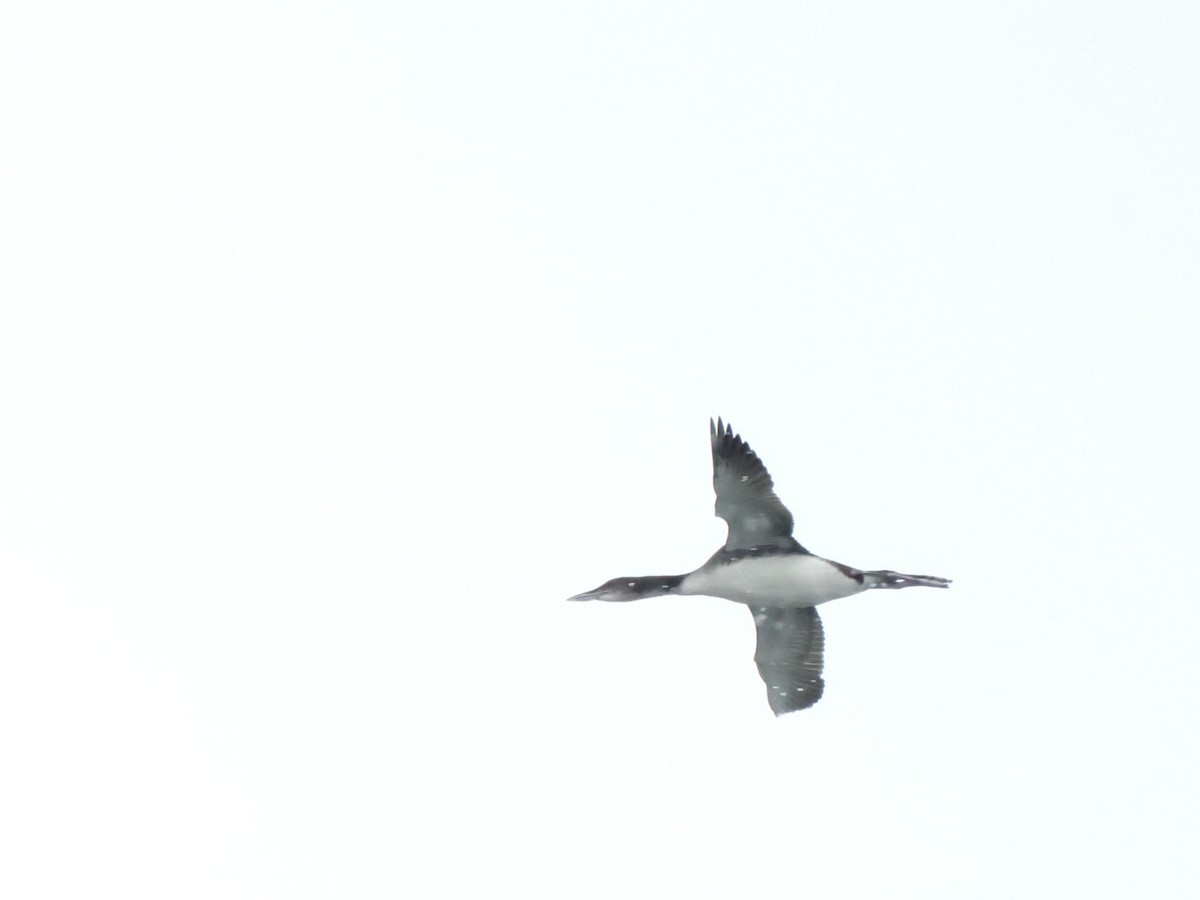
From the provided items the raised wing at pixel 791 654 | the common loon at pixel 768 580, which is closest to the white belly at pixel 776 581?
the common loon at pixel 768 580

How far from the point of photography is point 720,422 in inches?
1094

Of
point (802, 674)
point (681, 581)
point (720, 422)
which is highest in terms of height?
point (720, 422)

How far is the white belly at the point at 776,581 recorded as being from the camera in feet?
92.9

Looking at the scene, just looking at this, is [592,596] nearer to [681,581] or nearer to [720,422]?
[681,581]

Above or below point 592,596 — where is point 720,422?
above

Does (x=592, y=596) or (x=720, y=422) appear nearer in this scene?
(x=720, y=422)

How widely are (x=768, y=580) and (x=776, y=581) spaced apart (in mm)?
136

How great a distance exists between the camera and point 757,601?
2912 cm

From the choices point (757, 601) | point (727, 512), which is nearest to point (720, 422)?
point (727, 512)

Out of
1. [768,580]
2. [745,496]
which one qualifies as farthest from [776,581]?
[745,496]

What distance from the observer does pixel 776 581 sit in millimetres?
28453

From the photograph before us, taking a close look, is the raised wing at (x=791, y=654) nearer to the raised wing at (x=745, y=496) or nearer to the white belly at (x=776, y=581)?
the white belly at (x=776, y=581)

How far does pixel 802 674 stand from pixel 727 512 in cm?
374

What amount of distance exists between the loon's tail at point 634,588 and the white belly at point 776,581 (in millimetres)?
441
